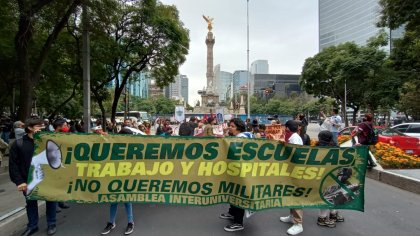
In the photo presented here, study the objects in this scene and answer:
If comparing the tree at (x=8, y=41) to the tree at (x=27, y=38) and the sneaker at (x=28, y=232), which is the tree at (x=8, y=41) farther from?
the sneaker at (x=28, y=232)

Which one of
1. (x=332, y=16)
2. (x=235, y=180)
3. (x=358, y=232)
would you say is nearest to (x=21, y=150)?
(x=235, y=180)

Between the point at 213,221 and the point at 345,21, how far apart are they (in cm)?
9313

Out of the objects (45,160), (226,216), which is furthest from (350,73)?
(45,160)

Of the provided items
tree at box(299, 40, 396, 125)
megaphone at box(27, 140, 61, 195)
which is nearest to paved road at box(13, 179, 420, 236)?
megaphone at box(27, 140, 61, 195)

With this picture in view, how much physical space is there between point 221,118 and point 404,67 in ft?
41.9

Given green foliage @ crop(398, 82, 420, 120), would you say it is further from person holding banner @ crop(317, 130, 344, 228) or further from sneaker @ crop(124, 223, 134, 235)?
sneaker @ crop(124, 223, 134, 235)

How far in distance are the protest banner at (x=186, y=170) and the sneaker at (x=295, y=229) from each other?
0.44 metres

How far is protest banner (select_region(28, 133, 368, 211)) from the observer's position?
5125 mm

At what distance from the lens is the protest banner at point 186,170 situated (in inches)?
202

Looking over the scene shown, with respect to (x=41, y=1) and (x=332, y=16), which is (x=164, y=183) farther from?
(x=332, y=16)

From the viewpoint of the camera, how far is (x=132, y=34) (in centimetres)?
2262

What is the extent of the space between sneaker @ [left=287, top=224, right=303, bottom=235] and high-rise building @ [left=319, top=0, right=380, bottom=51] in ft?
269

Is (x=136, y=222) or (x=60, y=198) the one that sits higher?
(x=60, y=198)

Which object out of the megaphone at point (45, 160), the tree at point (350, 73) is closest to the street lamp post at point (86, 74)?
the megaphone at point (45, 160)
